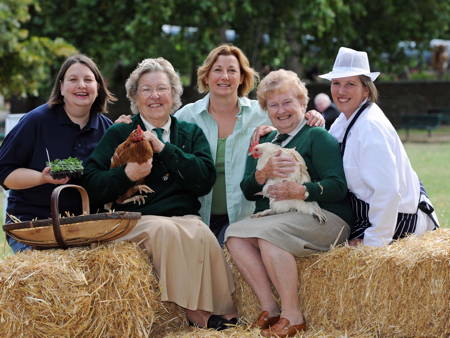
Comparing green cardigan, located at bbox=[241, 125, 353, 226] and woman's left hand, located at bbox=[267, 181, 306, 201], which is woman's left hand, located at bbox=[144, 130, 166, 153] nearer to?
green cardigan, located at bbox=[241, 125, 353, 226]

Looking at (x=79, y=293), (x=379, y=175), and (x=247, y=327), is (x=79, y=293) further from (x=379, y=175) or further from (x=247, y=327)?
(x=379, y=175)

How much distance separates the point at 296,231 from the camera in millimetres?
4449

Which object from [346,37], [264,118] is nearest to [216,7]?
[346,37]

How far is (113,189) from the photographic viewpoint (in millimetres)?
4680

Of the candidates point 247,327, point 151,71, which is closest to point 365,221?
point 247,327

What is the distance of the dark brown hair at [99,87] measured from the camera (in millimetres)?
5125

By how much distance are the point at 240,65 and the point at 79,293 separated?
2.30 meters

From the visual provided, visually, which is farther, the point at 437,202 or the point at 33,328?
the point at 437,202

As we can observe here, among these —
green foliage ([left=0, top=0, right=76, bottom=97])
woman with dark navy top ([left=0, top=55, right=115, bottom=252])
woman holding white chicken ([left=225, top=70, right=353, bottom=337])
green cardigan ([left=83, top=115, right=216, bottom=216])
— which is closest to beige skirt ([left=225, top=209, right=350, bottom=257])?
woman holding white chicken ([left=225, top=70, right=353, bottom=337])

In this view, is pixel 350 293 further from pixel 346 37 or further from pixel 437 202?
pixel 346 37

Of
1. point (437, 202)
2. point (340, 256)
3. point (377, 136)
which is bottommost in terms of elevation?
point (437, 202)

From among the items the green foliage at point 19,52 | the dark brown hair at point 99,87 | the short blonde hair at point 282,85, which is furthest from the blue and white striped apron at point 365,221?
the green foliage at point 19,52

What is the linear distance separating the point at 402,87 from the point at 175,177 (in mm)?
29031

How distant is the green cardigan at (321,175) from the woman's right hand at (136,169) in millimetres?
668
